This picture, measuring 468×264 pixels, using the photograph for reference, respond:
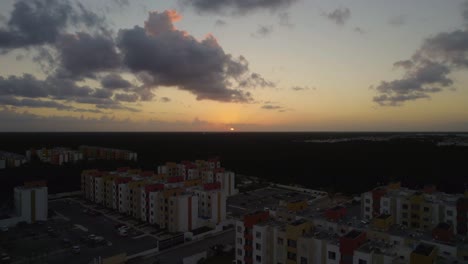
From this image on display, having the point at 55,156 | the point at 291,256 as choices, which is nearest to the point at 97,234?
the point at 291,256

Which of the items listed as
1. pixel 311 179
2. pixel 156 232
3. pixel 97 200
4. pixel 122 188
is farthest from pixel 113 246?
pixel 311 179

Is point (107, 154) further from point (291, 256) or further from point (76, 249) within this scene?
point (291, 256)

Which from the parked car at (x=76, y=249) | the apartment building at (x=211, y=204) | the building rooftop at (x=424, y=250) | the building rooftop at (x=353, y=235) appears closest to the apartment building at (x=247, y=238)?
the building rooftop at (x=353, y=235)

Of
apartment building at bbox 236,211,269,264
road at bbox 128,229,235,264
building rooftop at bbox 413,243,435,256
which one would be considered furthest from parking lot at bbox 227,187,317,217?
building rooftop at bbox 413,243,435,256

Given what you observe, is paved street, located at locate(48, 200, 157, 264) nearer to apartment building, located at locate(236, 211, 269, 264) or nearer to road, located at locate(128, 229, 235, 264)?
road, located at locate(128, 229, 235, 264)

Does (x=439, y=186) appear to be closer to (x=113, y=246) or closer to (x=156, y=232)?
(x=156, y=232)

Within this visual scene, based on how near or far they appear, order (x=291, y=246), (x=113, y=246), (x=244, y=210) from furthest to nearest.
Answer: (x=244, y=210), (x=113, y=246), (x=291, y=246)
